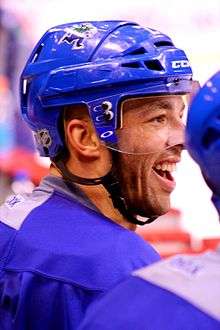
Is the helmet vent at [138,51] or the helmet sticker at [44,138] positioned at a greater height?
the helmet vent at [138,51]

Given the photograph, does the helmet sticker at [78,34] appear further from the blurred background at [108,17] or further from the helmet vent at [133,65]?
the blurred background at [108,17]

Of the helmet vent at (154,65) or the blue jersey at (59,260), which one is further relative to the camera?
the helmet vent at (154,65)

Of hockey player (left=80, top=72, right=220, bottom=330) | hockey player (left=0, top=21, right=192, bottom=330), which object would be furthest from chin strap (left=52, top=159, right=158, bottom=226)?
hockey player (left=80, top=72, right=220, bottom=330)

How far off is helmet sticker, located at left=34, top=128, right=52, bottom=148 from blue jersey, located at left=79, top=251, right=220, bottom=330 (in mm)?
743

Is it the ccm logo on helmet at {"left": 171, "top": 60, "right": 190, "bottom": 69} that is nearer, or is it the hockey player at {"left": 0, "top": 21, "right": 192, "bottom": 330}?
the hockey player at {"left": 0, "top": 21, "right": 192, "bottom": 330}

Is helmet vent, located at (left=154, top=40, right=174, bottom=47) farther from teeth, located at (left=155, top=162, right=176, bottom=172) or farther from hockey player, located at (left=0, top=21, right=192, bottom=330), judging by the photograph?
teeth, located at (left=155, top=162, right=176, bottom=172)

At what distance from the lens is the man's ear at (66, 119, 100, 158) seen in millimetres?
1890

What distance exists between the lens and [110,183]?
1.88m

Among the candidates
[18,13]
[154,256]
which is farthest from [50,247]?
[18,13]

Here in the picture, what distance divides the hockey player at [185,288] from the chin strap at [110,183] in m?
0.60

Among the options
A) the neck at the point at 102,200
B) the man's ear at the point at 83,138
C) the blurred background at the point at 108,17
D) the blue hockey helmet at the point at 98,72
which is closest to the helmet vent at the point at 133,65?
the blue hockey helmet at the point at 98,72

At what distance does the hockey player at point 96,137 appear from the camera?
5.79 feet

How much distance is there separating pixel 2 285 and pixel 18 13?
5106mm

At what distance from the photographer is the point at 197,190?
5.82m
